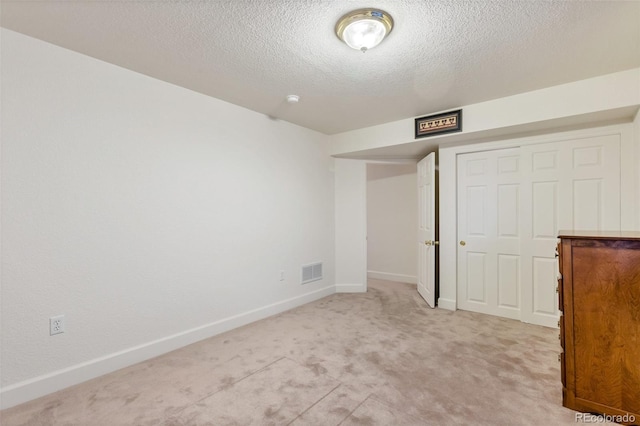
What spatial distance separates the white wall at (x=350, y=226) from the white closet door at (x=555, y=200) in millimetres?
2115

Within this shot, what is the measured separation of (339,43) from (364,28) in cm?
27

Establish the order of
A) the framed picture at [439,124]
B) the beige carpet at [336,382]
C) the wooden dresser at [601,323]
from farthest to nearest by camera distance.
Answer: the framed picture at [439,124]
the beige carpet at [336,382]
the wooden dresser at [601,323]

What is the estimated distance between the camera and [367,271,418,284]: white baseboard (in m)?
5.31

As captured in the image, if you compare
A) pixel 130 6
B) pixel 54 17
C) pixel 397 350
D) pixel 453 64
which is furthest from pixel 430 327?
pixel 54 17

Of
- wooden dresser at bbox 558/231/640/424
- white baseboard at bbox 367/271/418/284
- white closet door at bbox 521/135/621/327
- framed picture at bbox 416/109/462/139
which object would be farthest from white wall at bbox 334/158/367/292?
wooden dresser at bbox 558/231/640/424

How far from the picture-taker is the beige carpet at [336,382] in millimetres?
1763

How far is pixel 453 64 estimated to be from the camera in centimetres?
235

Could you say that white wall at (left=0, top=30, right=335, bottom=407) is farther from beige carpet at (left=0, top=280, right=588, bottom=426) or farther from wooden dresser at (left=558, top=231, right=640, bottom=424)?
wooden dresser at (left=558, top=231, right=640, bottom=424)

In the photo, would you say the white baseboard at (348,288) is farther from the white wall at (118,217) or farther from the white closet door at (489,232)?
the white closet door at (489,232)

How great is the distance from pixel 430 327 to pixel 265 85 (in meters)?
3.01

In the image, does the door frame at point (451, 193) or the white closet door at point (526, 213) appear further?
the door frame at point (451, 193)

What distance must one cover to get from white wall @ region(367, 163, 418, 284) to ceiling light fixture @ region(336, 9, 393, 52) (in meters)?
3.44

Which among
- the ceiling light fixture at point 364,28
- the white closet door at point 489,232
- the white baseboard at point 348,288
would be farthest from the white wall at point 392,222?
the ceiling light fixture at point 364,28

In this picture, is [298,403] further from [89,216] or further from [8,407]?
[89,216]
